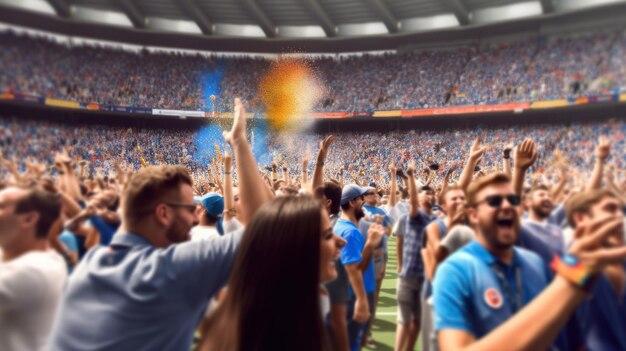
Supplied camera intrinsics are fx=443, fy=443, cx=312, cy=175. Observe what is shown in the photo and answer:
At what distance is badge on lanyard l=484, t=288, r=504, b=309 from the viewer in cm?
167

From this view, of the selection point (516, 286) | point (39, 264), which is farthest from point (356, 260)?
point (39, 264)

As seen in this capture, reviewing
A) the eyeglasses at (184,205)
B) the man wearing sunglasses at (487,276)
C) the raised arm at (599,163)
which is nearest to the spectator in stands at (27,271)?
the eyeglasses at (184,205)

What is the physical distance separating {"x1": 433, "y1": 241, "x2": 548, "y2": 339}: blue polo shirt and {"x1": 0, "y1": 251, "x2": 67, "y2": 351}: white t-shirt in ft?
5.24

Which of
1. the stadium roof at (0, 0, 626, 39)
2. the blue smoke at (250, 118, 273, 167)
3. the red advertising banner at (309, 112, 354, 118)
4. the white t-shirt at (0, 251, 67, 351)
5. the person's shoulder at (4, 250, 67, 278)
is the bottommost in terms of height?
the white t-shirt at (0, 251, 67, 351)

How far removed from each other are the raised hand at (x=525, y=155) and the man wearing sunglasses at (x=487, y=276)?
400mm

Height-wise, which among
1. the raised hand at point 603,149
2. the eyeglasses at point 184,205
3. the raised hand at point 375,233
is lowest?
the raised hand at point 375,233

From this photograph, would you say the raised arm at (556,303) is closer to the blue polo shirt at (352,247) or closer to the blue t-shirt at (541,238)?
the blue t-shirt at (541,238)

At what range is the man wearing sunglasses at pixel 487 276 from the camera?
1.65 m

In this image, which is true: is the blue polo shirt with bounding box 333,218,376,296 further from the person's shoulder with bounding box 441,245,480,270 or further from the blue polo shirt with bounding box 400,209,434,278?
the person's shoulder with bounding box 441,245,480,270

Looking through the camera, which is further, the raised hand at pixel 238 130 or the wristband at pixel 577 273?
the raised hand at pixel 238 130

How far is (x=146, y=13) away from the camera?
9.19 ft

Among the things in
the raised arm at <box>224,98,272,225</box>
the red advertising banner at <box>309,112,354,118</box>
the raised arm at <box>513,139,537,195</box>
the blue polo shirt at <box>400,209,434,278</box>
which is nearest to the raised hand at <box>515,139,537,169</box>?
the raised arm at <box>513,139,537,195</box>

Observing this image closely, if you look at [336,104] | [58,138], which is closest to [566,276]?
[58,138]

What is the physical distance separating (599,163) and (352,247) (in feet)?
7.59
